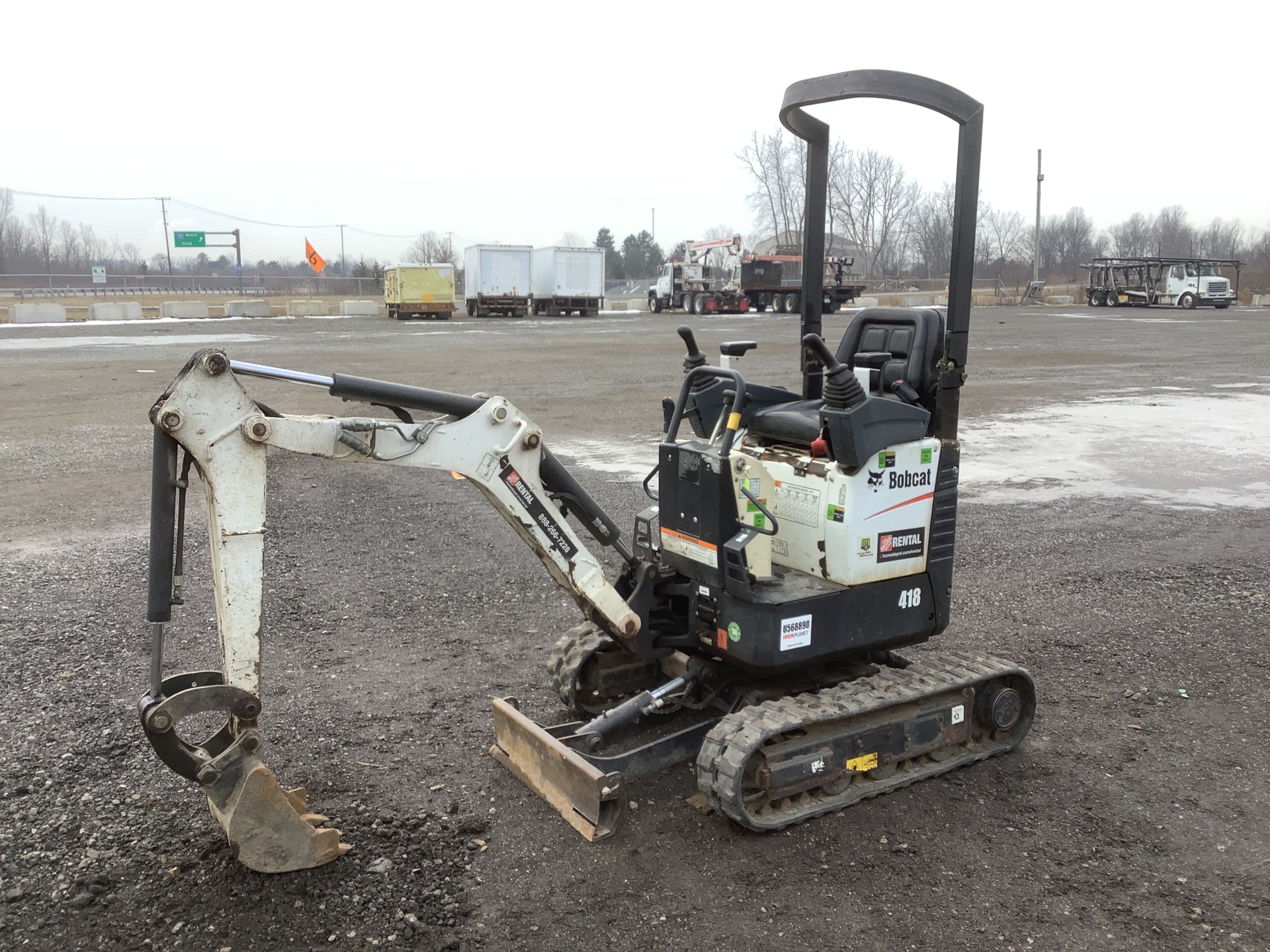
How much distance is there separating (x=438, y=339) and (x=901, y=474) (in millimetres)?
28848

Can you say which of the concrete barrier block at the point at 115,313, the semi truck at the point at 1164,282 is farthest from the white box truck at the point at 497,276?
the semi truck at the point at 1164,282

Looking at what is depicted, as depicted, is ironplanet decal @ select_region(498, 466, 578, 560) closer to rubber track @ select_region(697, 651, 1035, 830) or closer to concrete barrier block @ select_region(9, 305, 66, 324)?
rubber track @ select_region(697, 651, 1035, 830)

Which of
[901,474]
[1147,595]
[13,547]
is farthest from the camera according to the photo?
[13,547]

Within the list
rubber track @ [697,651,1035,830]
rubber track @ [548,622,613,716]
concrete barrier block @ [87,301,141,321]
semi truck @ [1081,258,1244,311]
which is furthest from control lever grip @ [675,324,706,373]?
semi truck @ [1081,258,1244,311]

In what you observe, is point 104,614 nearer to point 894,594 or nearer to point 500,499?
point 500,499

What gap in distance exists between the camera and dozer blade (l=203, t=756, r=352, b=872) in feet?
12.6

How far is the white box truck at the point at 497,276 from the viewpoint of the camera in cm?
4872

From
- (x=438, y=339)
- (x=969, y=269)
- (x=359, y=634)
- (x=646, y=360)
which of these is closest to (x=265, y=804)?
(x=359, y=634)

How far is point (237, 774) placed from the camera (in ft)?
12.7

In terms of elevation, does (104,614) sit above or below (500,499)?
below

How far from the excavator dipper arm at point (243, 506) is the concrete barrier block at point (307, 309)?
163 ft

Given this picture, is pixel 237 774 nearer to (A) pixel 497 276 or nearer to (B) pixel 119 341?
(B) pixel 119 341

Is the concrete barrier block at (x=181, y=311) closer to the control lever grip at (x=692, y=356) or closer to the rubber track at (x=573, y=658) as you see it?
the rubber track at (x=573, y=658)

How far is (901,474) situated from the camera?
15.4ft
